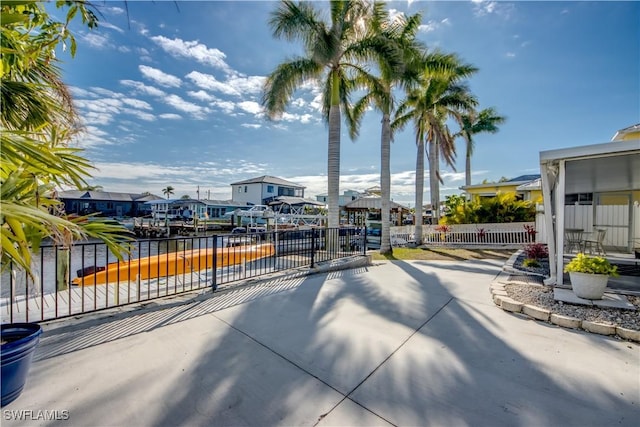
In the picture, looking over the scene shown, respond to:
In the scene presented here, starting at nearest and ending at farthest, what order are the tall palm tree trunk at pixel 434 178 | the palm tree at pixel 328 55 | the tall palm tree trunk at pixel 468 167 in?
the palm tree at pixel 328 55 → the tall palm tree trunk at pixel 434 178 → the tall palm tree trunk at pixel 468 167

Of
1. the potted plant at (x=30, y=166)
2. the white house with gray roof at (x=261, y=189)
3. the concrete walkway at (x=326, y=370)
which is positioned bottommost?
the concrete walkway at (x=326, y=370)

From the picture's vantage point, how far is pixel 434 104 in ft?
45.5

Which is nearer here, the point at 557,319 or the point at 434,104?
the point at 557,319

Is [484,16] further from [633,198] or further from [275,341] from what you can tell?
[275,341]

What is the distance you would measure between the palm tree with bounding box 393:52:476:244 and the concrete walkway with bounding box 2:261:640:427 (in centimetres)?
1115

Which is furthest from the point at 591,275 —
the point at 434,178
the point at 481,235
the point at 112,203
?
the point at 112,203

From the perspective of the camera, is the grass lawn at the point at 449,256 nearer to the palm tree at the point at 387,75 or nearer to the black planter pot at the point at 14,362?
the palm tree at the point at 387,75

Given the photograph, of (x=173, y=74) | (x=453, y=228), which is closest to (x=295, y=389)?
(x=173, y=74)

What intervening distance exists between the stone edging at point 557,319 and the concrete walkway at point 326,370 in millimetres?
154

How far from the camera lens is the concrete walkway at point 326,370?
192 cm

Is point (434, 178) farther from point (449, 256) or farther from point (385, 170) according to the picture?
point (449, 256)

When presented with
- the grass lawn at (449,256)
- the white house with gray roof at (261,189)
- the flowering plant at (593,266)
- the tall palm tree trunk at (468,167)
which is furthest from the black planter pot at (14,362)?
the white house with gray roof at (261,189)

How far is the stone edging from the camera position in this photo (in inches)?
123

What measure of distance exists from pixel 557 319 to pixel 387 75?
28.9 ft
